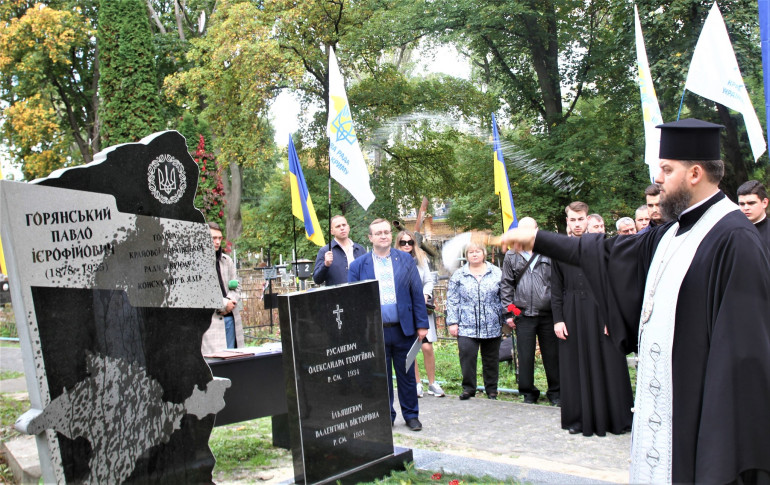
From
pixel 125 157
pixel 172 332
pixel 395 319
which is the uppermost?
pixel 125 157

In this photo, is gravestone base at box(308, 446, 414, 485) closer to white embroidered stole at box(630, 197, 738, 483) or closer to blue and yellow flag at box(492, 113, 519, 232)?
white embroidered stole at box(630, 197, 738, 483)

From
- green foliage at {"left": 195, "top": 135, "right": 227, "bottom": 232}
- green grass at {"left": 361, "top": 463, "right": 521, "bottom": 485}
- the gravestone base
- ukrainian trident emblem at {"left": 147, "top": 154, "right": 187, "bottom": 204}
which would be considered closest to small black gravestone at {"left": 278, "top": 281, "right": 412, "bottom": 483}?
the gravestone base

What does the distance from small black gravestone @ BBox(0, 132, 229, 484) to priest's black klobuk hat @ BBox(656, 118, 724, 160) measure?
305 cm

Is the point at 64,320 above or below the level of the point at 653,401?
above

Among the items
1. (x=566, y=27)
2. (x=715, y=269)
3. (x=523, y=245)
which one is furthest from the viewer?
(x=566, y=27)

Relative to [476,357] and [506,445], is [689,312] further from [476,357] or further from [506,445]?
[476,357]

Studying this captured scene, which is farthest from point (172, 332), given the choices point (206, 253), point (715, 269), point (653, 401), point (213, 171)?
point (213, 171)

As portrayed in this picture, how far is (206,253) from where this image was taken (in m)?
4.73

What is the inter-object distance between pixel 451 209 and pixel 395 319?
54.2 ft

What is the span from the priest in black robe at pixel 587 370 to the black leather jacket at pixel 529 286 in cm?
81

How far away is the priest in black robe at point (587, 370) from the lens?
20.2 feet

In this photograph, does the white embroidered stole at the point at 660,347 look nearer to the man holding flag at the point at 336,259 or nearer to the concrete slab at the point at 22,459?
the concrete slab at the point at 22,459

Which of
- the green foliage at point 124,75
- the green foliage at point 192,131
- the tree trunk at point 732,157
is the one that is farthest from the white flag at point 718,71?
the green foliage at point 124,75

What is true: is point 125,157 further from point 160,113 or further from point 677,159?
point 160,113
